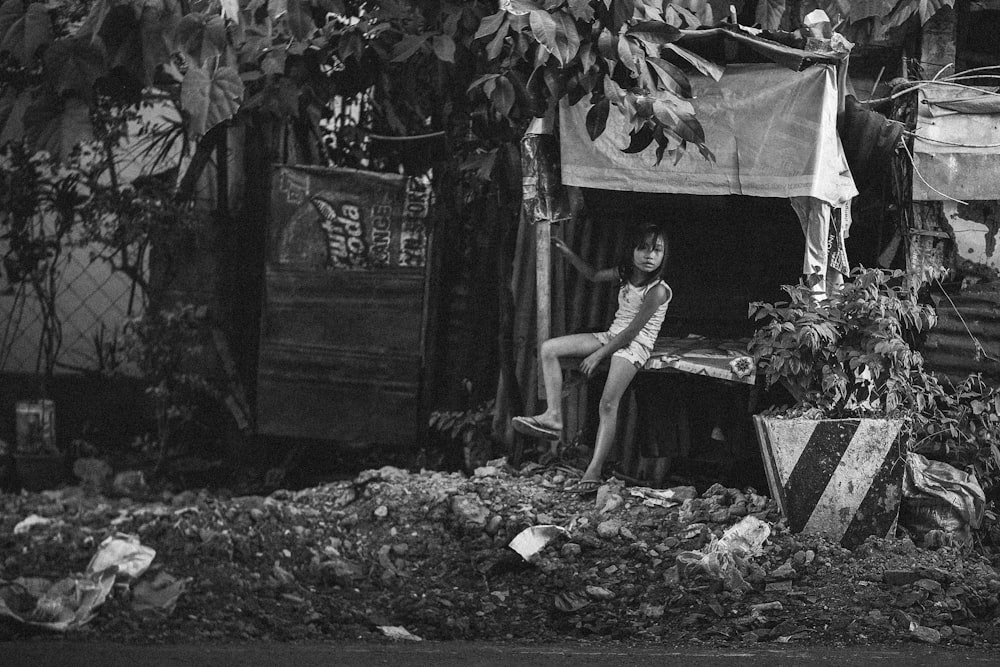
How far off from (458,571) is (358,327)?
250 centimetres

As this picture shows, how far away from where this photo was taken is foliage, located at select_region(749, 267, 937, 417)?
5.57 m

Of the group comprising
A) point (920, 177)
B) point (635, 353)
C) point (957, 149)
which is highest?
point (957, 149)

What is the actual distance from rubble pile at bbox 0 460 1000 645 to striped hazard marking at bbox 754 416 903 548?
0.42 feet

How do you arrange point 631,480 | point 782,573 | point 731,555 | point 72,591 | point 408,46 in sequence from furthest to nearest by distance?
point 631,480 < point 408,46 < point 731,555 < point 782,573 < point 72,591

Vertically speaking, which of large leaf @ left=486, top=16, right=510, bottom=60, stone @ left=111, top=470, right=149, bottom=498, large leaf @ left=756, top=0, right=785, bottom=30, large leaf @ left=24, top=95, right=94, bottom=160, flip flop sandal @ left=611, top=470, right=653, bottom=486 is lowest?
stone @ left=111, top=470, right=149, bottom=498

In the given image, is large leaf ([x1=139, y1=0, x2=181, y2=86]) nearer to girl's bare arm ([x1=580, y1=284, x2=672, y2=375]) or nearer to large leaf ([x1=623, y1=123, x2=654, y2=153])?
large leaf ([x1=623, y1=123, x2=654, y2=153])

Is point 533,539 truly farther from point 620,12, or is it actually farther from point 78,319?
point 78,319

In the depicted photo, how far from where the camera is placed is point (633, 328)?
20.9 ft

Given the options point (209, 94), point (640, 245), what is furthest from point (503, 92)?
point (640, 245)

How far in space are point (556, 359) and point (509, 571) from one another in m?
1.63

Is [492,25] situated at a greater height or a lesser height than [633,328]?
greater

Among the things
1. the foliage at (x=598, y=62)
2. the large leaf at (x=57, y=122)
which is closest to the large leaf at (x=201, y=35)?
the large leaf at (x=57, y=122)

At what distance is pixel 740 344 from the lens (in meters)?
6.66

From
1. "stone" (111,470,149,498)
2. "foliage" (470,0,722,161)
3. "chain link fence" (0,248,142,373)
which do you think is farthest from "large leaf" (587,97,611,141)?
"chain link fence" (0,248,142,373)
